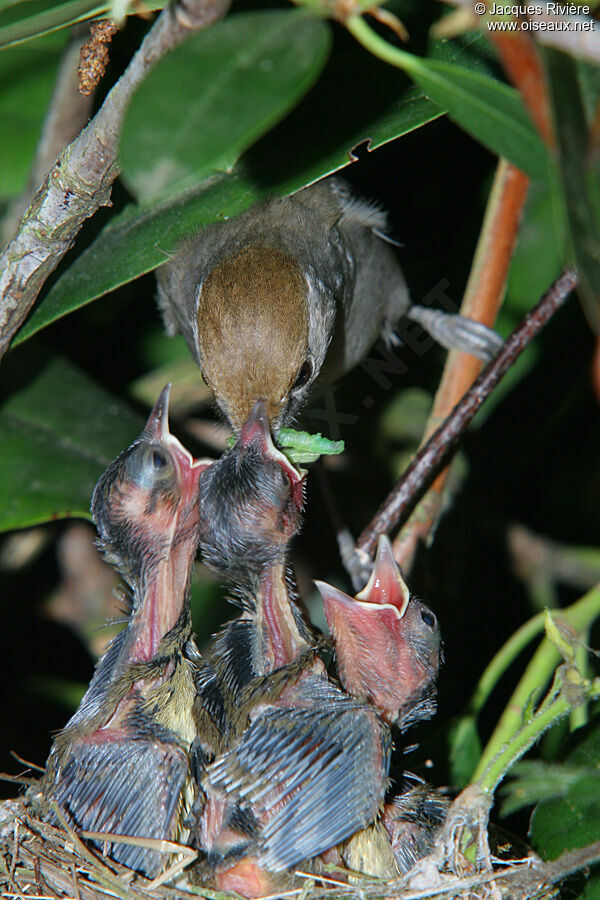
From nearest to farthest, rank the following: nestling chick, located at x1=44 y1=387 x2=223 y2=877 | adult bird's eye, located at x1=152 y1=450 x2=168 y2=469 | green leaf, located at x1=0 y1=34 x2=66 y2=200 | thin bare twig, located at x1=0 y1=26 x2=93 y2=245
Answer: nestling chick, located at x1=44 y1=387 x2=223 y2=877 < adult bird's eye, located at x1=152 y1=450 x2=168 y2=469 < thin bare twig, located at x1=0 y1=26 x2=93 y2=245 < green leaf, located at x1=0 y1=34 x2=66 y2=200

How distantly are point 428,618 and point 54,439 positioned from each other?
135 centimetres

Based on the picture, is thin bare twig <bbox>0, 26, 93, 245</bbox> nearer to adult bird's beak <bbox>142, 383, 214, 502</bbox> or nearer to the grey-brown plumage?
adult bird's beak <bbox>142, 383, 214, 502</bbox>

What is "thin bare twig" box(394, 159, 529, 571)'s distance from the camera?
7.92ft

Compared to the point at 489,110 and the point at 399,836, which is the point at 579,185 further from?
the point at 399,836

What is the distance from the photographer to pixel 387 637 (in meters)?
1.85

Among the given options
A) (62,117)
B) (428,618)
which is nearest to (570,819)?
(428,618)

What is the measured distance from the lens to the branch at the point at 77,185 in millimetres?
1267

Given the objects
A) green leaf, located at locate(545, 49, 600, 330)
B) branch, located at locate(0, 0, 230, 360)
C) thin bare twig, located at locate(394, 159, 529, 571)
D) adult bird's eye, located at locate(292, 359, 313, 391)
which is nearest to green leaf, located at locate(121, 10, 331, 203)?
branch, located at locate(0, 0, 230, 360)

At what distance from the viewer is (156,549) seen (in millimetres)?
1988

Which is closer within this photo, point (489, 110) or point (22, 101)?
point (489, 110)

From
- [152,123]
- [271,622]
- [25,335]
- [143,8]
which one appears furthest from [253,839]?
[143,8]

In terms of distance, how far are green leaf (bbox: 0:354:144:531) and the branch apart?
0.56 metres

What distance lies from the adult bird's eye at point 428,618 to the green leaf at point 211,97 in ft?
3.75

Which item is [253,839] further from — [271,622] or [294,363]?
[294,363]
